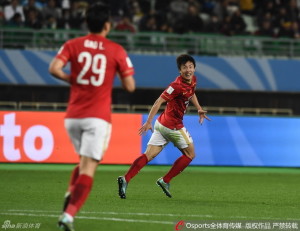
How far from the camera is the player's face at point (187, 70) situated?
1216cm

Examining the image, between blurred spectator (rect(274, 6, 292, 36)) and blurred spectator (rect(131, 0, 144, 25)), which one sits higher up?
blurred spectator (rect(131, 0, 144, 25))

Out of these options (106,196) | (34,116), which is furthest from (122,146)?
(106,196)

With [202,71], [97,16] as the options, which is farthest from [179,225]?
[202,71]

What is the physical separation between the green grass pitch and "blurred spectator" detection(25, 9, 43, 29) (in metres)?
6.67

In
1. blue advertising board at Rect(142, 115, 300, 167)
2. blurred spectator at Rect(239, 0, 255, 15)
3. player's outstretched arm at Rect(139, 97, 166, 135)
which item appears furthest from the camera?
blurred spectator at Rect(239, 0, 255, 15)

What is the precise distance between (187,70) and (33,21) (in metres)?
12.9

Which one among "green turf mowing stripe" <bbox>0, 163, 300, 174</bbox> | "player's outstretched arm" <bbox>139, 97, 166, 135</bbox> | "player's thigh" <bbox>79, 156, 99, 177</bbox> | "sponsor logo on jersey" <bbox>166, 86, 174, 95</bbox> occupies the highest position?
"player's thigh" <bbox>79, 156, 99, 177</bbox>

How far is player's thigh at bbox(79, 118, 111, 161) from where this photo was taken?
770 centimetres

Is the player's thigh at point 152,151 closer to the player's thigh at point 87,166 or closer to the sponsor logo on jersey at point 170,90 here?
the sponsor logo on jersey at point 170,90

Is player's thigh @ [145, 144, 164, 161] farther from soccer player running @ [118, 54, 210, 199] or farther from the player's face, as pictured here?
the player's face

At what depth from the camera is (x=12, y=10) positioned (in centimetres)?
2467

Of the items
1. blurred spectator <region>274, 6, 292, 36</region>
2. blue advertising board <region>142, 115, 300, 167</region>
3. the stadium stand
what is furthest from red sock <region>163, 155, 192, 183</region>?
blurred spectator <region>274, 6, 292, 36</region>

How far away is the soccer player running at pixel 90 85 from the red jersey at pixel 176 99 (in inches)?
174

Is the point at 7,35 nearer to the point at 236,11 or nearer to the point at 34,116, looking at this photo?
the point at 34,116
